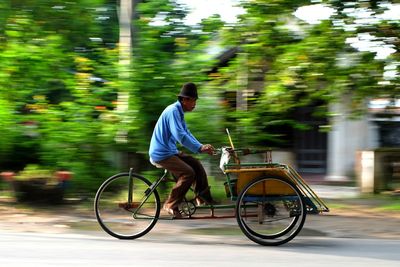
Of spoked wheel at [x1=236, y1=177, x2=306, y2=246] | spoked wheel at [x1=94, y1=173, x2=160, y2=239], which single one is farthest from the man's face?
spoked wheel at [x1=236, y1=177, x2=306, y2=246]

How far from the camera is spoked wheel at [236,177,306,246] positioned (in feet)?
23.2

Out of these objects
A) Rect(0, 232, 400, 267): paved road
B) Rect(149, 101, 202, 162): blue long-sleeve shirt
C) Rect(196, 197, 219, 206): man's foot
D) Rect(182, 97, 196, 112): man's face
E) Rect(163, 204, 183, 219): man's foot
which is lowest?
Rect(0, 232, 400, 267): paved road

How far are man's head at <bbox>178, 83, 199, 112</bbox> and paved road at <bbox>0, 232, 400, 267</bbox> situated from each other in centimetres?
172

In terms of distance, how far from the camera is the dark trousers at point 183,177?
23.7ft

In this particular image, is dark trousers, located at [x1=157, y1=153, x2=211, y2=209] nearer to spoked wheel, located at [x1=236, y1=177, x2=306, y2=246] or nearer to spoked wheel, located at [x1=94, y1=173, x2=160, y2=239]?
spoked wheel, located at [x1=94, y1=173, x2=160, y2=239]

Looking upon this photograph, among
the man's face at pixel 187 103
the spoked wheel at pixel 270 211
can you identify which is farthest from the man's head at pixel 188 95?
the spoked wheel at pixel 270 211

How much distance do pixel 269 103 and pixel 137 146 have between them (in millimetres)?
2563

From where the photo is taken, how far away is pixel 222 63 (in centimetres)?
1323

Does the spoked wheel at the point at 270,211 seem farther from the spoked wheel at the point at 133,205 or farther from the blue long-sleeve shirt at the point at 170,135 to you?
the spoked wheel at the point at 133,205

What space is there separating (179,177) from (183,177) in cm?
8

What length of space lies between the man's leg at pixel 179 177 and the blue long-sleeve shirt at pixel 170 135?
0.31ft

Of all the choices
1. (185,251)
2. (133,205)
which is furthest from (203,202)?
(133,205)

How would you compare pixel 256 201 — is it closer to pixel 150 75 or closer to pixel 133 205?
pixel 133 205

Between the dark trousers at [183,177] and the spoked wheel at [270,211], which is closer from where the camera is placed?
the spoked wheel at [270,211]
